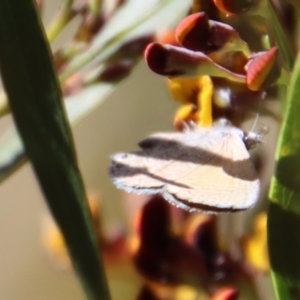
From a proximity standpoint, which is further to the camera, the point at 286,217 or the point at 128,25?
the point at 128,25

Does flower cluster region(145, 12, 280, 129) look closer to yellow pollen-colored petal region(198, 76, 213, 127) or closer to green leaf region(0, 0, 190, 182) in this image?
yellow pollen-colored petal region(198, 76, 213, 127)

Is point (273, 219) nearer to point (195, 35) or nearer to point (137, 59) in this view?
point (195, 35)

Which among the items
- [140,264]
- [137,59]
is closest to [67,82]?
[137,59]

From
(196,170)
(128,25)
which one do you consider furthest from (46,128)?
(128,25)

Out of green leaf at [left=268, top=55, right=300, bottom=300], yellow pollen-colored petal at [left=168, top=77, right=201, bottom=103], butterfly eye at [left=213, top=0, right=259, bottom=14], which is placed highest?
butterfly eye at [left=213, top=0, right=259, bottom=14]

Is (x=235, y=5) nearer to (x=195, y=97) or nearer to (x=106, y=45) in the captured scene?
(x=195, y=97)

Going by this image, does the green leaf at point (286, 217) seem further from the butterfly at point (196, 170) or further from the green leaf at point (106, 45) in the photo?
the green leaf at point (106, 45)

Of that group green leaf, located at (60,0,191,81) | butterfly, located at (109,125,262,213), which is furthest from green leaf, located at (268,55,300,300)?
green leaf, located at (60,0,191,81)
